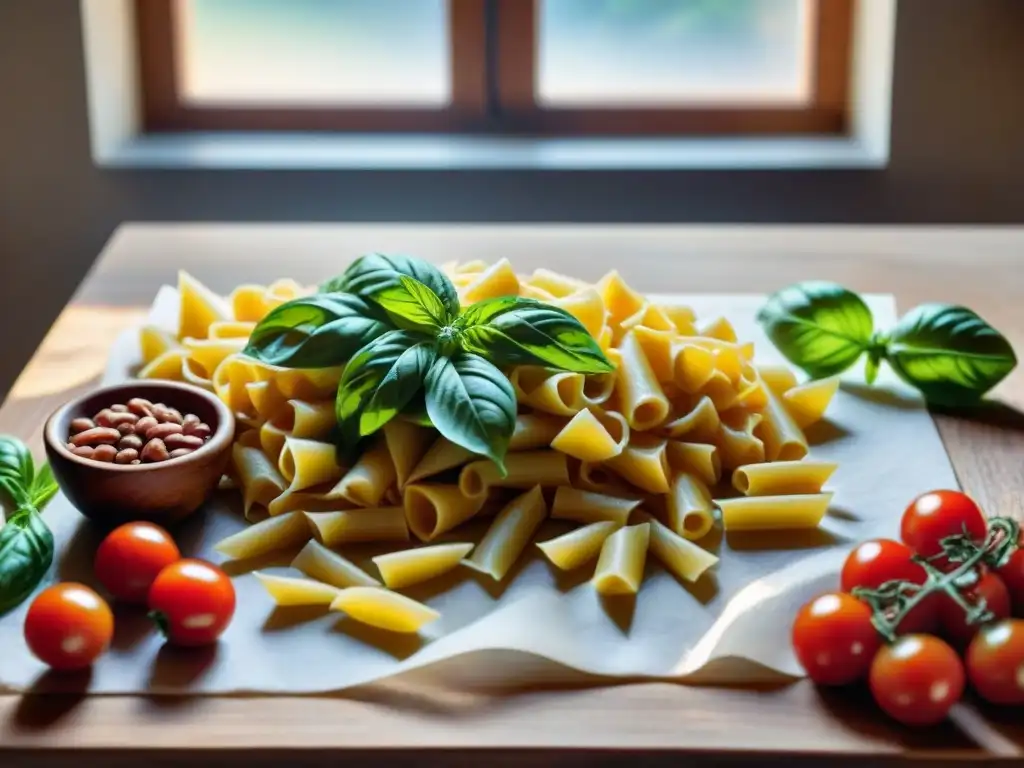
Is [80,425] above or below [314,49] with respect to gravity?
below

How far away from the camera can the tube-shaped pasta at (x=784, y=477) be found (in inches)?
51.2

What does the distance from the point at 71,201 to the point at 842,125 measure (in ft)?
4.94

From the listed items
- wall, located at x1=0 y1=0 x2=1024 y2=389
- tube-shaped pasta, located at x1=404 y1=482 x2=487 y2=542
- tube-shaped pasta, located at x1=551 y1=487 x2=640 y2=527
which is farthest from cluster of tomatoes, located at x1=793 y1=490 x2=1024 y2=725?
wall, located at x1=0 y1=0 x2=1024 y2=389

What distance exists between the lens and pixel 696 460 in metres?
1.31

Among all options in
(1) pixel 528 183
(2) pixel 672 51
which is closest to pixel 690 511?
(1) pixel 528 183

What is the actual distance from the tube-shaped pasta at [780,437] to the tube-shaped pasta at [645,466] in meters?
0.12

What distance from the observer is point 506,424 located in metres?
1.18

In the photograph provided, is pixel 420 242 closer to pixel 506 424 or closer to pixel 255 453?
pixel 255 453

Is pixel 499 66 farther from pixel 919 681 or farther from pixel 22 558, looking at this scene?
pixel 919 681

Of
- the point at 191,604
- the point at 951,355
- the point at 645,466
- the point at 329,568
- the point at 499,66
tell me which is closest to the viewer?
the point at 191,604

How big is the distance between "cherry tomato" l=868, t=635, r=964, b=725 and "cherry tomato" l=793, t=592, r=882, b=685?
24 mm

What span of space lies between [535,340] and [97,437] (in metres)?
0.38

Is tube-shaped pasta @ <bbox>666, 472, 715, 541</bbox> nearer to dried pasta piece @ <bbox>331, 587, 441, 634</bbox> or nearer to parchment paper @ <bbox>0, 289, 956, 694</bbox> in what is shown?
parchment paper @ <bbox>0, 289, 956, 694</bbox>

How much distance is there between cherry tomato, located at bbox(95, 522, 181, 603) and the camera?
1.12 m
